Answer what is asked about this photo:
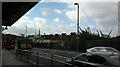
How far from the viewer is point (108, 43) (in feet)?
105

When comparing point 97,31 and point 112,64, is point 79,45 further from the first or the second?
point 112,64

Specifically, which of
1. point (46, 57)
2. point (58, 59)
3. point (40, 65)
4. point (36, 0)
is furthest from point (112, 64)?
point (40, 65)

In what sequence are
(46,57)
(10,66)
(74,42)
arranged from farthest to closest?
(74,42) → (10,66) → (46,57)

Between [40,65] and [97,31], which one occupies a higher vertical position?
[97,31]

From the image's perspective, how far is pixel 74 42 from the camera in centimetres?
3959

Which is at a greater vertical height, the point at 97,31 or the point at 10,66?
the point at 97,31

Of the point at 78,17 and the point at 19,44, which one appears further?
the point at 19,44

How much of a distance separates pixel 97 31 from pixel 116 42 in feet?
45.8

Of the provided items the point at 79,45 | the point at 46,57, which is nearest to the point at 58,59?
the point at 46,57

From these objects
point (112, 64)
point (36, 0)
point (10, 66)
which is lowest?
point (10, 66)

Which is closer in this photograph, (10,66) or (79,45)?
(10,66)

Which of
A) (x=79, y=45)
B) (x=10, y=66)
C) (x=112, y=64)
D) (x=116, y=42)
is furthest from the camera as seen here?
(x=79, y=45)

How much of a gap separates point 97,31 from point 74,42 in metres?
7.44

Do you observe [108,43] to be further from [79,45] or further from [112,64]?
[112,64]
